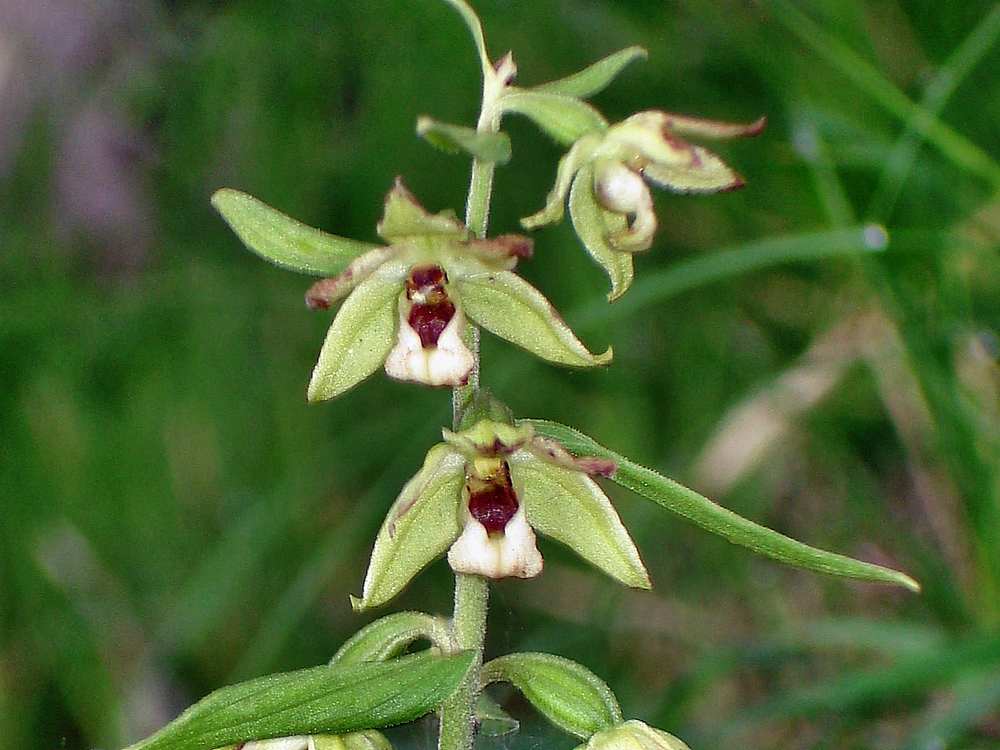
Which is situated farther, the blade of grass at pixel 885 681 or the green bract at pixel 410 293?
the blade of grass at pixel 885 681

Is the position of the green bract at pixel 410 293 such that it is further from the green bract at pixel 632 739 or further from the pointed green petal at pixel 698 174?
the green bract at pixel 632 739

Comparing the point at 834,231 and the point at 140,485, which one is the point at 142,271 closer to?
the point at 140,485

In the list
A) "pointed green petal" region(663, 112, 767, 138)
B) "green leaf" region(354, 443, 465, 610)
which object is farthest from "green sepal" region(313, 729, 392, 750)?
"pointed green petal" region(663, 112, 767, 138)

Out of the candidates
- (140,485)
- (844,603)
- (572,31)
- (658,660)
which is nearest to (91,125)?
(140,485)

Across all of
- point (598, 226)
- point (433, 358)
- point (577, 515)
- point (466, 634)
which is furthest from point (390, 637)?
point (598, 226)

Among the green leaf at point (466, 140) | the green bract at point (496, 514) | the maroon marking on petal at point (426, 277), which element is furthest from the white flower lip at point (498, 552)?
the green leaf at point (466, 140)
